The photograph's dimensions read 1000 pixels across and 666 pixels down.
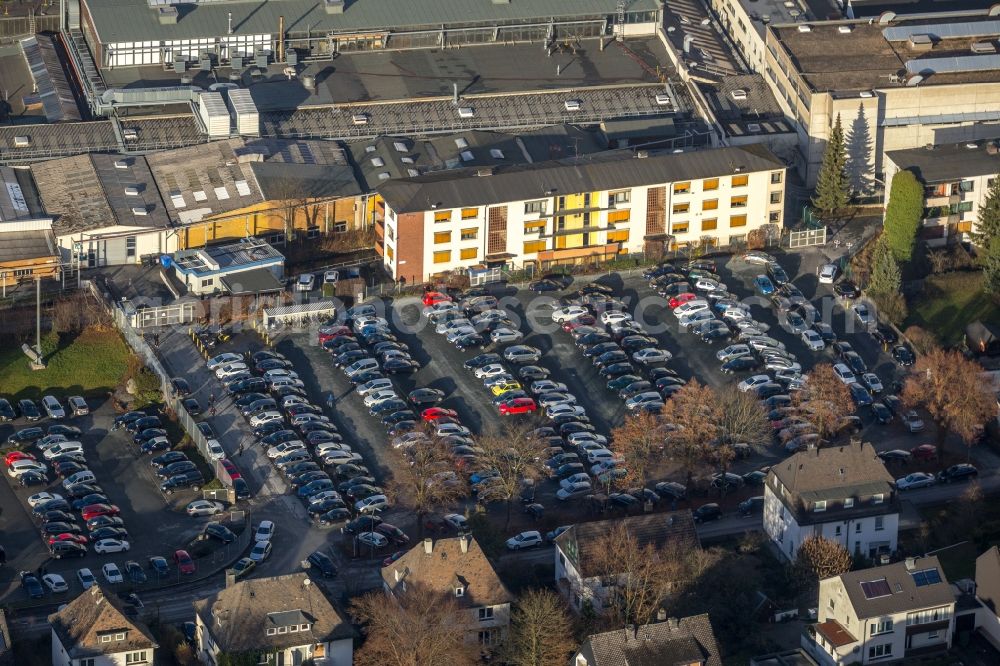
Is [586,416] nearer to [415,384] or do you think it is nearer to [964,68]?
[415,384]

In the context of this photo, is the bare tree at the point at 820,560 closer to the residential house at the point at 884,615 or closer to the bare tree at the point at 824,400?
the residential house at the point at 884,615

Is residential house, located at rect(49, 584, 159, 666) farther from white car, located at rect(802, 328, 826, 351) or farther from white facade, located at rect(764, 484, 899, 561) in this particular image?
white car, located at rect(802, 328, 826, 351)

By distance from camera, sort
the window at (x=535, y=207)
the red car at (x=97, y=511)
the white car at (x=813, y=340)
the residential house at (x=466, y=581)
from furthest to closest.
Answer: the window at (x=535, y=207), the white car at (x=813, y=340), the red car at (x=97, y=511), the residential house at (x=466, y=581)

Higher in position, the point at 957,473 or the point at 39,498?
the point at 39,498

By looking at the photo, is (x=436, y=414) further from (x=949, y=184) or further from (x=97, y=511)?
(x=949, y=184)

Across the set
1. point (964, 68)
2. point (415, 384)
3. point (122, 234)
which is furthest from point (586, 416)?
point (964, 68)

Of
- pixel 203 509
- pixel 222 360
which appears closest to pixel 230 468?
pixel 203 509

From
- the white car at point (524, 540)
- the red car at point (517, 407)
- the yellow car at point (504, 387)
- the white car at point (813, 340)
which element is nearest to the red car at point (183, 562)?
the white car at point (524, 540)
